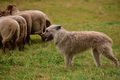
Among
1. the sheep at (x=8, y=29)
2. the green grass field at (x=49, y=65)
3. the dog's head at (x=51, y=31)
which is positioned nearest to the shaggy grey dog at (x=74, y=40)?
the dog's head at (x=51, y=31)

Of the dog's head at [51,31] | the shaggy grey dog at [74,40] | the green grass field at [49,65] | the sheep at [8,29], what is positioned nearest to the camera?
the green grass field at [49,65]

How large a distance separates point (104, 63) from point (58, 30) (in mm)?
1985

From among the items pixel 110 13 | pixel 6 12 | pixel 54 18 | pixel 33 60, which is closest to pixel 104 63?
pixel 33 60

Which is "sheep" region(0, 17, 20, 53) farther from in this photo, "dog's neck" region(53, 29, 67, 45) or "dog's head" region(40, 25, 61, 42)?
"dog's neck" region(53, 29, 67, 45)

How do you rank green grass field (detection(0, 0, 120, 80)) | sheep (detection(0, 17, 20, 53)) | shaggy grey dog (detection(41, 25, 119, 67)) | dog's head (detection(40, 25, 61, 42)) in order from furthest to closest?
sheep (detection(0, 17, 20, 53)) < dog's head (detection(40, 25, 61, 42)) < shaggy grey dog (detection(41, 25, 119, 67)) < green grass field (detection(0, 0, 120, 80))

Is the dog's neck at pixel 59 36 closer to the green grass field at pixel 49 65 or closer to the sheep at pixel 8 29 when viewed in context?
the green grass field at pixel 49 65

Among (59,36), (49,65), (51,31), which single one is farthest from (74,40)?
(49,65)

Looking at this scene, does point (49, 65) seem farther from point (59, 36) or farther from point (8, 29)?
point (8, 29)

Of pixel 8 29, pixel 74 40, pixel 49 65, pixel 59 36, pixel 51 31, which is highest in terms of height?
pixel 51 31

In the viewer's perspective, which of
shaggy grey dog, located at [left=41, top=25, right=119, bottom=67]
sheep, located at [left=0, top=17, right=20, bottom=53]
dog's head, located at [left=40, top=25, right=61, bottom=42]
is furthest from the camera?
sheep, located at [left=0, top=17, right=20, bottom=53]

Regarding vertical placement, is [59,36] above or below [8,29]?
above

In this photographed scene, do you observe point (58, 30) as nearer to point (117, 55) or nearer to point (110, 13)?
point (117, 55)

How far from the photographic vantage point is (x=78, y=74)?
6.93 metres

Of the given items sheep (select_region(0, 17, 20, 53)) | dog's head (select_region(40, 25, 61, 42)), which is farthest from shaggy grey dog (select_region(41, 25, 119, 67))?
sheep (select_region(0, 17, 20, 53))
